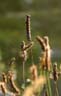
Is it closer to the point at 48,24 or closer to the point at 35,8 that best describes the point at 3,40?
the point at 48,24

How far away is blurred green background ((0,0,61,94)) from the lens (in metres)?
4.47

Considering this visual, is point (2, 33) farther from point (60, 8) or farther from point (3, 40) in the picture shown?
point (60, 8)

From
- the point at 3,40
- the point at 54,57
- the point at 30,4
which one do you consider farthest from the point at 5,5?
the point at 54,57

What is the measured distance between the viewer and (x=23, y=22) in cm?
486


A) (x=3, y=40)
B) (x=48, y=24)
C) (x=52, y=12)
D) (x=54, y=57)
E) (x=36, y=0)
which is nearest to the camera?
(x=54, y=57)

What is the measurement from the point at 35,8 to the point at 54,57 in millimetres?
2002

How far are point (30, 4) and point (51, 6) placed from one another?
10.7 inches

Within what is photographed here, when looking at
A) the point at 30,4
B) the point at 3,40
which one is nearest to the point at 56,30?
the point at 3,40

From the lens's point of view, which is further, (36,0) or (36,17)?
(36,0)

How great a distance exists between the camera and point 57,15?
5355 millimetres

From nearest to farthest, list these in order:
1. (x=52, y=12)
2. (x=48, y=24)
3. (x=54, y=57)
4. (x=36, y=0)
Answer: (x=54, y=57) → (x=48, y=24) → (x=52, y=12) → (x=36, y=0)

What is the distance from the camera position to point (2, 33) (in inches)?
195

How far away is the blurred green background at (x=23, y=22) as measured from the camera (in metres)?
4.47

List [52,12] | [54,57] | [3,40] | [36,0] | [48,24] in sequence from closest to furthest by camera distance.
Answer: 1. [54,57]
2. [3,40]
3. [48,24]
4. [52,12]
5. [36,0]
